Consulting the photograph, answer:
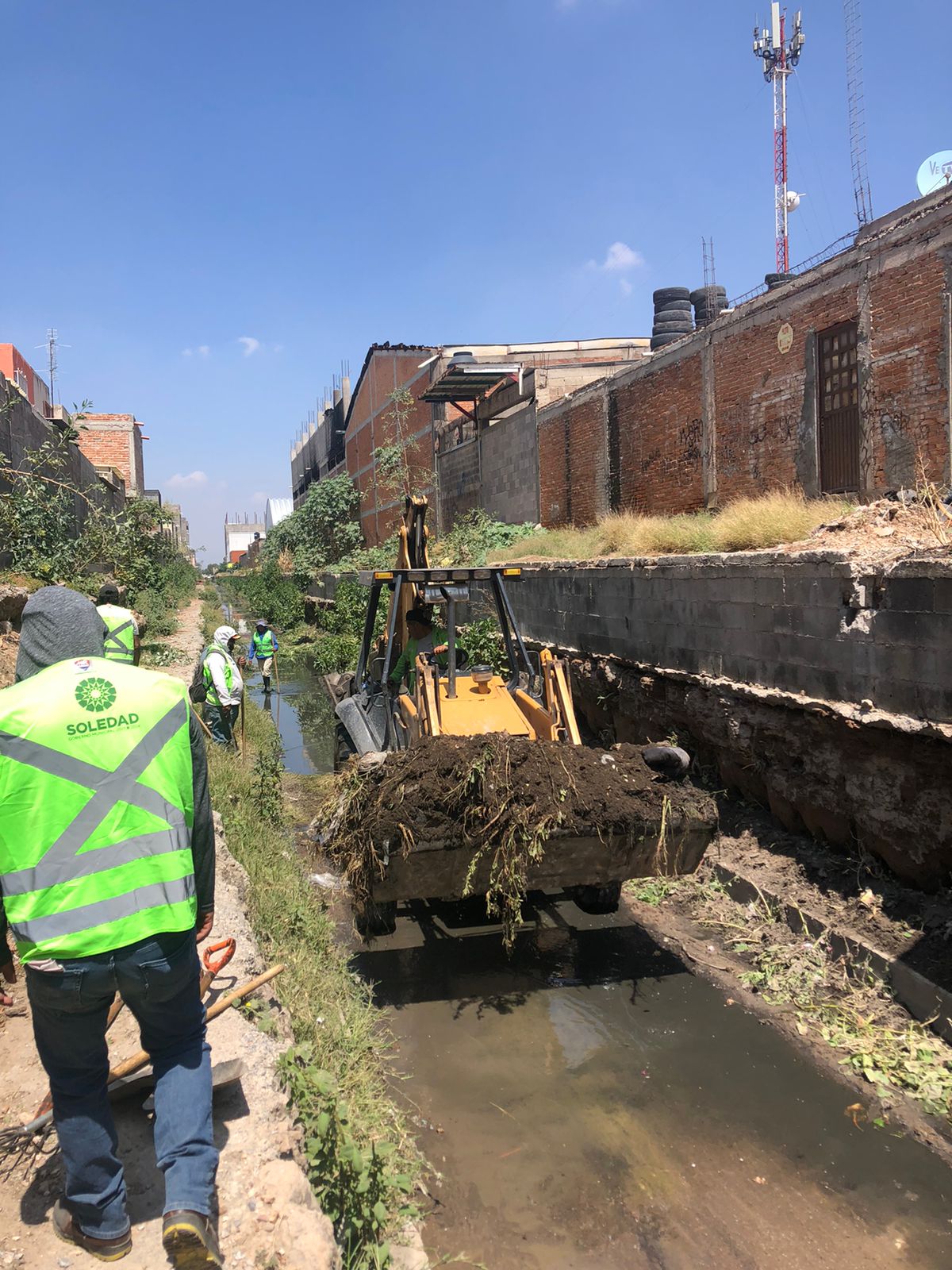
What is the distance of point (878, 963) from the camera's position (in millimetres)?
4848

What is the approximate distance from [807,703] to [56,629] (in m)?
4.89

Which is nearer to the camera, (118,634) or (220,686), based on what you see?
(118,634)

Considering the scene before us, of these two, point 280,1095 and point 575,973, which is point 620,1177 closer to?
point 280,1095

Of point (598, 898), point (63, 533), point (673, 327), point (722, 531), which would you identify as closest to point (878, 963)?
point (598, 898)

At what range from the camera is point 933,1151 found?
12.3 feet

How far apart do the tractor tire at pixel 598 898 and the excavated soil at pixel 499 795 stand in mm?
1042

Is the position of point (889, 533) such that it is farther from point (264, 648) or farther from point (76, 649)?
point (264, 648)

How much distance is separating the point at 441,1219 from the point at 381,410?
100 feet

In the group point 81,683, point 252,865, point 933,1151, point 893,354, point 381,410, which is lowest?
point 933,1151

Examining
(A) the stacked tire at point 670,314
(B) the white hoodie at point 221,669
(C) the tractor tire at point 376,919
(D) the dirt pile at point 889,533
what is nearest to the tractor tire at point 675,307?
(A) the stacked tire at point 670,314

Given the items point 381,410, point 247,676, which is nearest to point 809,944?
point 247,676

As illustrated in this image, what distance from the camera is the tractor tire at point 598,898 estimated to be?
18.6ft

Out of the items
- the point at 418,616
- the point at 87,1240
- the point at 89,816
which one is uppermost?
the point at 418,616

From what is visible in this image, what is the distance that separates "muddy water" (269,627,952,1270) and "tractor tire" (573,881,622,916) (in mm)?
266
